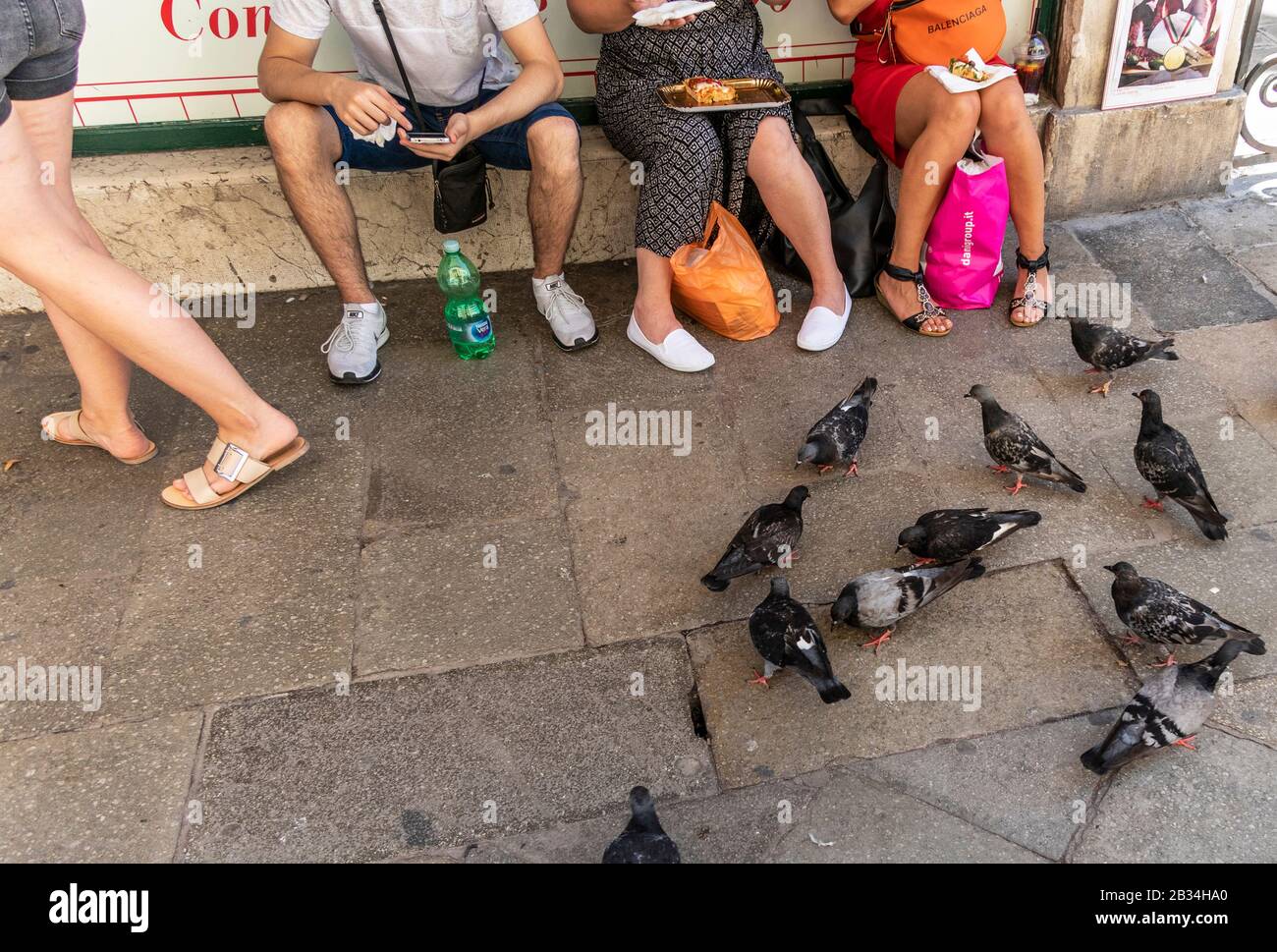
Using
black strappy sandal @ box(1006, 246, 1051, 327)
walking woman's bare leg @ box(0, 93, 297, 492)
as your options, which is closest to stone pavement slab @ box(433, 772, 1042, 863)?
walking woman's bare leg @ box(0, 93, 297, 492)

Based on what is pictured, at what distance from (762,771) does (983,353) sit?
7.72 feet

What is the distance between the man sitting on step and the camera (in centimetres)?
393

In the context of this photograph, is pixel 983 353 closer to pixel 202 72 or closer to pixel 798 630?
pixel 798 630

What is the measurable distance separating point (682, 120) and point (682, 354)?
0.99 m

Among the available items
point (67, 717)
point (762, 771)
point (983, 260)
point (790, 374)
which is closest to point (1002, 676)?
point (762, 771)

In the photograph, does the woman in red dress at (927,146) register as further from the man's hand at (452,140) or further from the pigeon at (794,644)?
the pigeon at (794,644)

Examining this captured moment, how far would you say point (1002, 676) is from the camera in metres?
3.09

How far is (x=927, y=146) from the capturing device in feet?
13.9

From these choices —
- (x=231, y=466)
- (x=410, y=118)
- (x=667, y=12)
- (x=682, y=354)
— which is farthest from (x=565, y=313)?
(x=231, y=466)

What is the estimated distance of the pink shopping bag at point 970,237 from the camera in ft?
14.0

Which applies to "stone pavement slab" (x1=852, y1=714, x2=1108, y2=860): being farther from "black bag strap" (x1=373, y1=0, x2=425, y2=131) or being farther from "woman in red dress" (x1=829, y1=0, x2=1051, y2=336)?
"black bag strap" (x1=373, y1=0, x2=425, y2=131)

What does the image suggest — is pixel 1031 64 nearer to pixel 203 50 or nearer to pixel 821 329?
pixel 821 329

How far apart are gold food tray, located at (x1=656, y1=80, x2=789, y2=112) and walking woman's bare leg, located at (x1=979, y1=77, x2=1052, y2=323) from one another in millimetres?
882

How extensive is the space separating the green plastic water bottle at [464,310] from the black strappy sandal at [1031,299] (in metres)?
2.42
